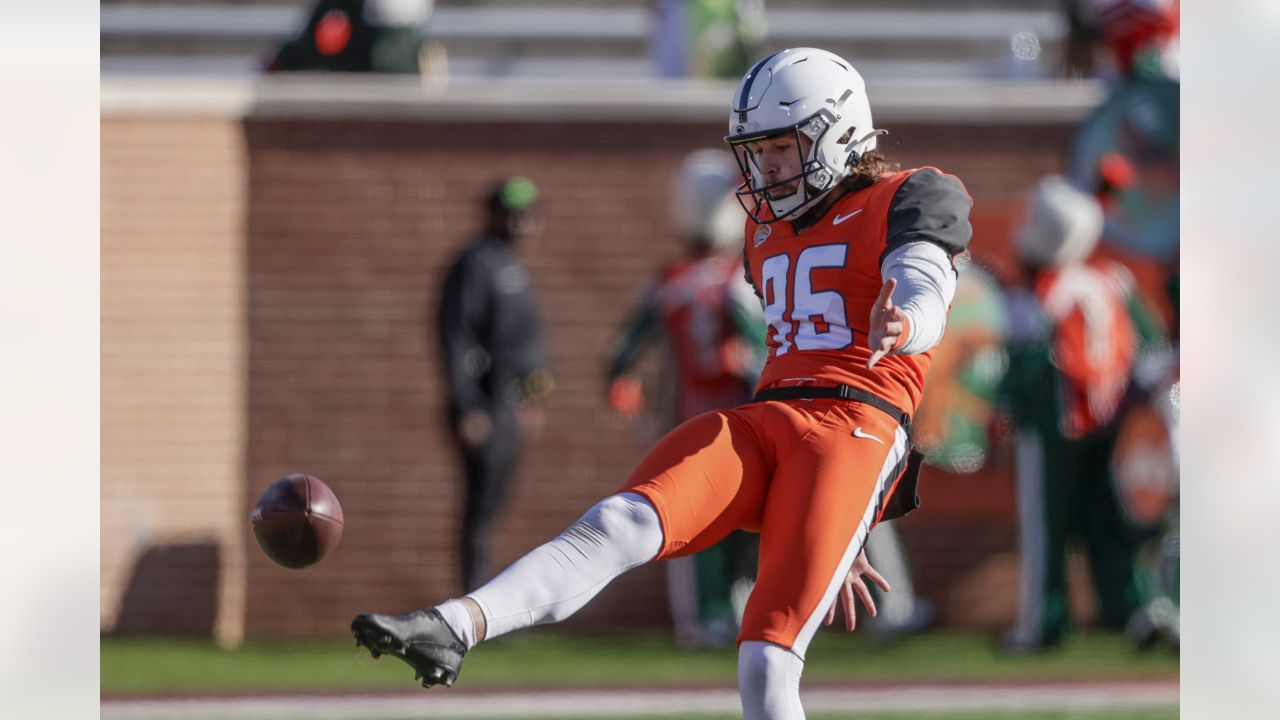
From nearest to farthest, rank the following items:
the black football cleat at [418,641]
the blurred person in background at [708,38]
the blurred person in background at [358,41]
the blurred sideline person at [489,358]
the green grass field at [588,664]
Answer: the black football cleat at [418,641], the green grass field at [588,664], the blurred sideline person at [489,358], the blurred person in background at [358,41], the blurred person in background at [708,38]

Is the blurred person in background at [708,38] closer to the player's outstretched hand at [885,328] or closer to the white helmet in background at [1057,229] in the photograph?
the white helmet in background at [1057,229]

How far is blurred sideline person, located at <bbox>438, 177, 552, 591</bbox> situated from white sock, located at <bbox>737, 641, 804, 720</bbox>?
4759 mm

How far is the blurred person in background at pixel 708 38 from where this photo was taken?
980cm

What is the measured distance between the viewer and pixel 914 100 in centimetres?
939

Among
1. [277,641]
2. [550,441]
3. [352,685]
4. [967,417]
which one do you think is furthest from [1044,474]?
[277,641]

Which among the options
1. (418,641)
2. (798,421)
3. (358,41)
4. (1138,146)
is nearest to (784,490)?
(798,421)

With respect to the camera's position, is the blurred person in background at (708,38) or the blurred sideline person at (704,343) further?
the blurred person in background at (708,38)

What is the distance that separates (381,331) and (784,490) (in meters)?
5.74

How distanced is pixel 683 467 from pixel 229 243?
19.6ft

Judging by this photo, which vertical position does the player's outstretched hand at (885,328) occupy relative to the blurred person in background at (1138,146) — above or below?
below

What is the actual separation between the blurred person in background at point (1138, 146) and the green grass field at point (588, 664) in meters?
2.01

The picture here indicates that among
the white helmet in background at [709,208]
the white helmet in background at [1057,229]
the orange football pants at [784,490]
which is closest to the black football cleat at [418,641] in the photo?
the orange football pants at [784,490]

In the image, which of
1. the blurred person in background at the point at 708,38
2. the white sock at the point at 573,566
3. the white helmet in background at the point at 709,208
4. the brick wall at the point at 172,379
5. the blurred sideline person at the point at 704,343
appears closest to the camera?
the white sock at the point at 573,566
